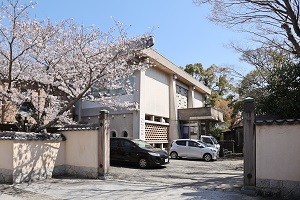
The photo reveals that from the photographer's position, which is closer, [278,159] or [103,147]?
[278,159]

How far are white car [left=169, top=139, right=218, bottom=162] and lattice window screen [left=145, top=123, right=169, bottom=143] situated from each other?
2.47m

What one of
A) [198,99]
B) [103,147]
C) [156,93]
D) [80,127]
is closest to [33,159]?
[80,127]

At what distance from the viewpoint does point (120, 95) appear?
2056cm

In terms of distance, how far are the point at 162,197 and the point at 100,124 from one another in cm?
413

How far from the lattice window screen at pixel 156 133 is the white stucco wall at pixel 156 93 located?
3.40 feet

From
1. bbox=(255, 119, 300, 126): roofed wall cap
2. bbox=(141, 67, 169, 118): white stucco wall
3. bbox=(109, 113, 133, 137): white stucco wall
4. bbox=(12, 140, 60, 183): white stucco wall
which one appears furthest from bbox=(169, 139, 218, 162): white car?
bbox=(255, 119, 300, 126): roofed wall cap

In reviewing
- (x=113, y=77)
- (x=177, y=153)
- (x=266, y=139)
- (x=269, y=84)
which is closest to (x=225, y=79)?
(x=177, y=153)

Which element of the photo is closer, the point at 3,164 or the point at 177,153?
the point at 3,164

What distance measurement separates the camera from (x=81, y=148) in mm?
11242

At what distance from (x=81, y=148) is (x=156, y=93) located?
12449 millimetres

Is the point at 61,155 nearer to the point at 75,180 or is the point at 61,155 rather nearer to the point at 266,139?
the point at 75,180

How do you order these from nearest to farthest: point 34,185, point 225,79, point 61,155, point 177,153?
point 34,185 < point 61,155 < point 177,153 < point 225,79

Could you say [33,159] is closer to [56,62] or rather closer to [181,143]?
[56,62]

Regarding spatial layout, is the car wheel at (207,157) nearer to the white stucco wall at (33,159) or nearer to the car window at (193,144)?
the car window at (193,144)
